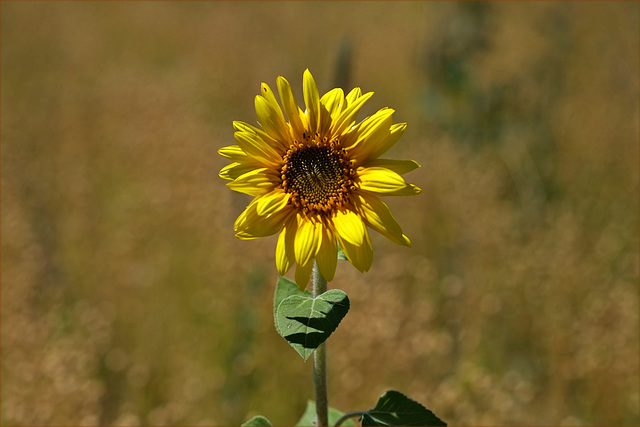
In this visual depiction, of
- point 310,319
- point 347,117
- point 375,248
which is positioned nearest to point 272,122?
point 347,117

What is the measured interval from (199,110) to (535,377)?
11.5 feet

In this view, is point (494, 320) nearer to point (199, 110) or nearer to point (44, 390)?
point (44, 390)

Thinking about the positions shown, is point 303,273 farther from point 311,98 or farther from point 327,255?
point 311,98

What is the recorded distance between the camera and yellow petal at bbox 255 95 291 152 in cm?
103

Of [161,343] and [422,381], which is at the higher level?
[161,343]

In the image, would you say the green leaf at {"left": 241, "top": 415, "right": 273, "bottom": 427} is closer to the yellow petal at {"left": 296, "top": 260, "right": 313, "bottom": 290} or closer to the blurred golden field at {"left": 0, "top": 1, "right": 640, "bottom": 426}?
the yellow petal at {"left": 296, "top": 260, "right": 313, "bottom": 290}

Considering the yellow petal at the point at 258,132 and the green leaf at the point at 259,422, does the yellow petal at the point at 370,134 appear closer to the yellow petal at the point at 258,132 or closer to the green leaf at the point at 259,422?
the yellow petal at the point at 258,132

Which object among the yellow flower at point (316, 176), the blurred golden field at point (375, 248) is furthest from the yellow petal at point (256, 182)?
the blurred golden field at point (375, 248)

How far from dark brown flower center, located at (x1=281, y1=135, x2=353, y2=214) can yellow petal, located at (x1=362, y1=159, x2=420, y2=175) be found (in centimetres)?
4

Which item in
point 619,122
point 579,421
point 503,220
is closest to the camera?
point 579,421

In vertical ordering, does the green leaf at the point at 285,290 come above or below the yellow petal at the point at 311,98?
below

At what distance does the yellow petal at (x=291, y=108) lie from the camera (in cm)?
106

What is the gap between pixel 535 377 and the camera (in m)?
2.53

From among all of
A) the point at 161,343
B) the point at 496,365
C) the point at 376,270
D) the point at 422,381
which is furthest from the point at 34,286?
the point at 496,365
